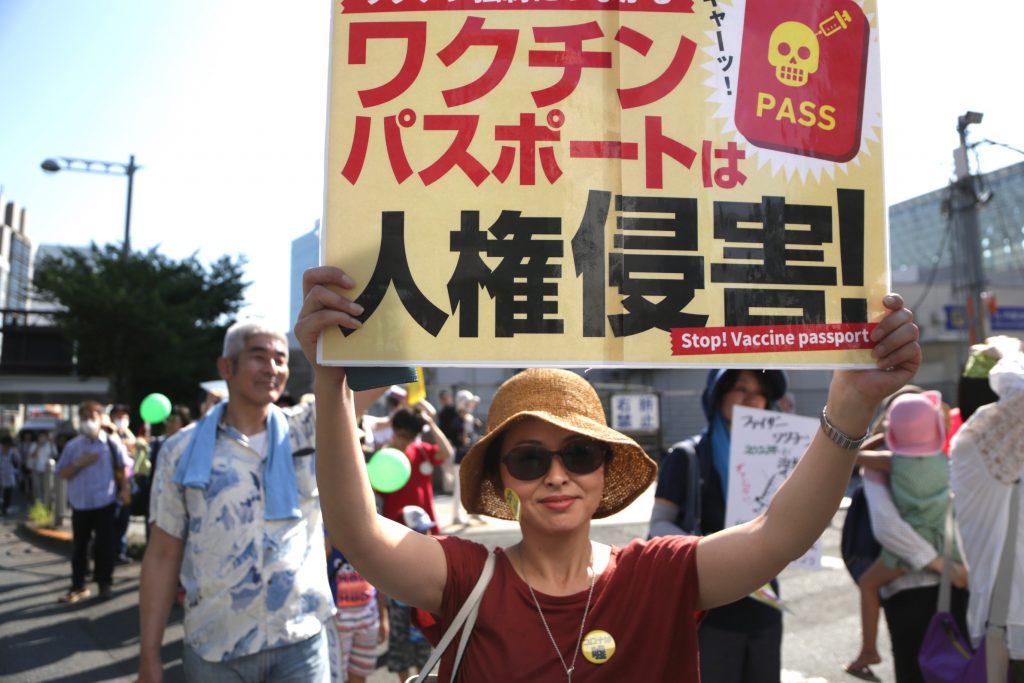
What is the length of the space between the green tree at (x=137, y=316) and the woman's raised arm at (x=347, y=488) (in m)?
23.9

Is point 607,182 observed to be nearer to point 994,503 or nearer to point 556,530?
point 556,530

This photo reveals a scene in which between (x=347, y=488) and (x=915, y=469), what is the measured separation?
3.45m

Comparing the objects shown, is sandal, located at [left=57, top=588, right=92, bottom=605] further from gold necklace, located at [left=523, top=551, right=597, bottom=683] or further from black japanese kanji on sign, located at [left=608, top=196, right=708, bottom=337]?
black japanese kanji on sign, located at [left=608, top=196, right=708, bottom=337]

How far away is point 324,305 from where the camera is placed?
1563 millimetres

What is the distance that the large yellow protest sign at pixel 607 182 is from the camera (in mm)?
1592

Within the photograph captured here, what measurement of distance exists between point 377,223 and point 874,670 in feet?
18.2

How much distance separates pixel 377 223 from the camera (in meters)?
1.61

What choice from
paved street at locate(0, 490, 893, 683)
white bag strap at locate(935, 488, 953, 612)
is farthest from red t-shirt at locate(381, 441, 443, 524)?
white bag strap at locate(935, 488, 953, 612)

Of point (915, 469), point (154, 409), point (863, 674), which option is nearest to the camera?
point (915, 469)

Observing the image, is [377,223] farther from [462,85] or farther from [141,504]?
[141,504]

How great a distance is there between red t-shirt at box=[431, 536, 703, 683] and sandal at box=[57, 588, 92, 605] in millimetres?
7906

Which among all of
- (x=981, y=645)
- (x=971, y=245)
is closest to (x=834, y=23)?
(x=981, y=645)

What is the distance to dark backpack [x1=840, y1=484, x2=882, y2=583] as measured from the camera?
4348mm

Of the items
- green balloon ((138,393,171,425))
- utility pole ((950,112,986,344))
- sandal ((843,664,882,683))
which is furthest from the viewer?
utility pole ((950,112,986,344))
